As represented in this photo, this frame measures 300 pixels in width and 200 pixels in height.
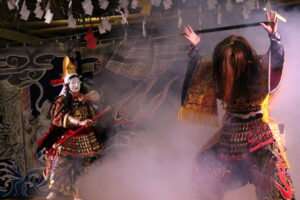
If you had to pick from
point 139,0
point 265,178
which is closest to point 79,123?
point 139,0

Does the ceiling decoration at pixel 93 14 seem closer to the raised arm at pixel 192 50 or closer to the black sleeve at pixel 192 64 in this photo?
the raised arm at pixel 192 50

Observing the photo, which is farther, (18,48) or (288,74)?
(18,48)

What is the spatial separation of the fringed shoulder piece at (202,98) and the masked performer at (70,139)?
52.4 inches

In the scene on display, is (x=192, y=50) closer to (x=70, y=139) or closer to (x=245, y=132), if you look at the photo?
(x=245, y=132)

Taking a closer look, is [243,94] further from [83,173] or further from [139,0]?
[83,173]

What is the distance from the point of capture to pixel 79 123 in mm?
4547

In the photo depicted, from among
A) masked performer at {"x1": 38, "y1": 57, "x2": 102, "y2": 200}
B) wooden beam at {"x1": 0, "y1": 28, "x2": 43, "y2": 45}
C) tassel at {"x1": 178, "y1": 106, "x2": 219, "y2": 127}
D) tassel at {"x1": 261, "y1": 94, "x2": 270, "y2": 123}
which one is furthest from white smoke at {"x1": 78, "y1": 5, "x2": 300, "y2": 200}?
wooden beam at {"x1": 0, "y1": 28, "x2": 43, "y2": 45}

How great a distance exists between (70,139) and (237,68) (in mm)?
2209

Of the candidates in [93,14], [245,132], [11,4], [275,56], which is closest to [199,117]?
[245,132]

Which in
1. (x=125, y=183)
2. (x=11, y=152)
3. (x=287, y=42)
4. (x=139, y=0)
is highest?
(x=139, y=0)

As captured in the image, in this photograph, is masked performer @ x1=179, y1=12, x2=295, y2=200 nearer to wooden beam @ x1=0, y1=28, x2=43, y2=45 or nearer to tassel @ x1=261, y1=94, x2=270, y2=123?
tassel @ x1=261, y1=94, x2=270, y2=123

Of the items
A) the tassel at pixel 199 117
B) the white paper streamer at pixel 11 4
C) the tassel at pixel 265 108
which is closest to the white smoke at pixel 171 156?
the tassel at pixel 265 108

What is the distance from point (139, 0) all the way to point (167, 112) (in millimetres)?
1396

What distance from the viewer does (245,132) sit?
3.50m
